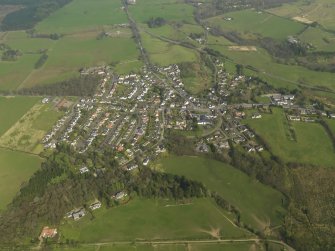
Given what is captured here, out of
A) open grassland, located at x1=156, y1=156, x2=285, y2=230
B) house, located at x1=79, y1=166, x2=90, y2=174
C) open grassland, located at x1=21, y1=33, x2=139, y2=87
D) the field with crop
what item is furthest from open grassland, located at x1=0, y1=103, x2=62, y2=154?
the field with crop

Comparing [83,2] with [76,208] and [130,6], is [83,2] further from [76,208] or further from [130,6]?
[76,208]

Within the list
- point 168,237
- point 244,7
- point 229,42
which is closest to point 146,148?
point 168,237

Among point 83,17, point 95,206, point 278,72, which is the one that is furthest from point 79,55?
point 95,206

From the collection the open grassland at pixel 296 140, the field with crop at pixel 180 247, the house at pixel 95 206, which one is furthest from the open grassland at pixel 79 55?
the field with crop at pixel 180 247

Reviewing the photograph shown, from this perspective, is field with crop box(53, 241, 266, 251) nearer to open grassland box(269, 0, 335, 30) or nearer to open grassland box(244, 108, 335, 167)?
open grassland box(244, 108, 335, 167)

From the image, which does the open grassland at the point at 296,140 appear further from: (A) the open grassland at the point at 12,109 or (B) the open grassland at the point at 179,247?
(A) the open grassland at the point at 12,109

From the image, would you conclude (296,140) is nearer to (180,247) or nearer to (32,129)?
(180,247)
